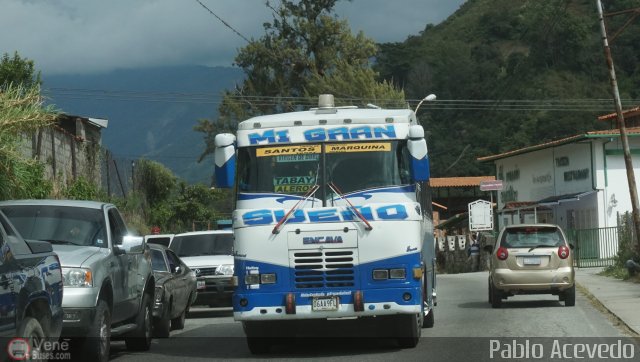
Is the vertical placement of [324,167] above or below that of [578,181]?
below

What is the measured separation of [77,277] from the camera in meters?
11.7

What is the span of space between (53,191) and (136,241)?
10478 mm

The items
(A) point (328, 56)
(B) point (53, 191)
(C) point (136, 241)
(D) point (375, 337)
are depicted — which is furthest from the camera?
(A) point (328, 56)

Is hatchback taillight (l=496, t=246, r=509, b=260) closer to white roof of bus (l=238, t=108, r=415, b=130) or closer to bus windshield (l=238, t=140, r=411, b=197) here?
white roof of bus (l=238, t=108, r=415, b=130)

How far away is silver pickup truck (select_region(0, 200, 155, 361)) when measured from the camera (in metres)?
11.7

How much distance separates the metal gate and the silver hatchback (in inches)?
869

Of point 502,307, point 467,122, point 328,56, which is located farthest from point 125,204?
point 467,122

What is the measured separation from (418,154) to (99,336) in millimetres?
4639

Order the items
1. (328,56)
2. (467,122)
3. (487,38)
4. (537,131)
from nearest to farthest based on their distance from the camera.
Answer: (328,56) < (537,131) < (467,122) < (487,38)

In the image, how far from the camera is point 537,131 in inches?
3342

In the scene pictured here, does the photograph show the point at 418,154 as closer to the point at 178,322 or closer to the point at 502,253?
the point at 178,322

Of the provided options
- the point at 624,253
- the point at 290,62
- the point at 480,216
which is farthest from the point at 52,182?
the point at 290,62

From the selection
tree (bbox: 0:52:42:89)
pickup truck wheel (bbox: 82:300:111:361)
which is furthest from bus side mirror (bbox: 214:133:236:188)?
tree (bbox: 0:52:42:89)

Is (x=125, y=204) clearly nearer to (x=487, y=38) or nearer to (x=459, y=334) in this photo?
(x=459, y=334)
